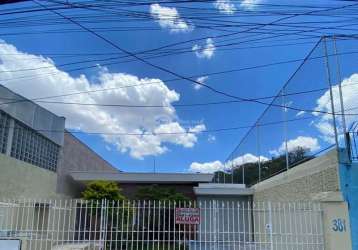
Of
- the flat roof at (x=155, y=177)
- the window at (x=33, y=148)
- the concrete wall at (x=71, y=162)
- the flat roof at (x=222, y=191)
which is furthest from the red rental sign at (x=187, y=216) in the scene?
the concrete wall at (x=71, y=162)

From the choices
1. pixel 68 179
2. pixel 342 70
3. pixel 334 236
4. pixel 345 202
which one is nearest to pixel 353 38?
pixel 342 70

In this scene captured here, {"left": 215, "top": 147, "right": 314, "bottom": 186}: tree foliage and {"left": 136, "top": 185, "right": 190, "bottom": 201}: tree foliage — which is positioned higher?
{"left": 215, "top": 147, "right": 314, "bottom": 186}: tree foliage

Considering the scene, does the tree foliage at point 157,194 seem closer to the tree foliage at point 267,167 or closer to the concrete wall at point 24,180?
the tree foliage at point 267,167

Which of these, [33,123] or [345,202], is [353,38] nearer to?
[345,202]

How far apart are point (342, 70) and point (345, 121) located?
1.27 meters

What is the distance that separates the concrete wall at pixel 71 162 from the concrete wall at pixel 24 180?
43.6 inches

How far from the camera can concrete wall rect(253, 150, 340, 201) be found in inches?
372

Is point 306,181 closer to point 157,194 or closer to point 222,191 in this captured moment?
point 222,191

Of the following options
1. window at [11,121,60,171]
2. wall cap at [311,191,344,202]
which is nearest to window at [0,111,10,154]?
window at [11,121,60,171]

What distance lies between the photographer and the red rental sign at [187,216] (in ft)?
40.8

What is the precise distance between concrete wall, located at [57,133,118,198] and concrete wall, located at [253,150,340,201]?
1093 centimetres

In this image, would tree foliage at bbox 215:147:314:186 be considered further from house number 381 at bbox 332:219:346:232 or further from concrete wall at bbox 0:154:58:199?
concrete wall at bbox 0:154:58:199

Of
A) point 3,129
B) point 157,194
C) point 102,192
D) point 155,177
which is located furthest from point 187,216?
point 155,177

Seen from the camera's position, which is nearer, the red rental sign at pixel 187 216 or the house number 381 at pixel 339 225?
the house number 381 at pixel 339 225
